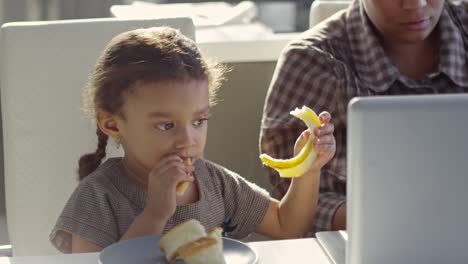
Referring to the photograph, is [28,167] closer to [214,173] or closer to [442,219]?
[214,173]

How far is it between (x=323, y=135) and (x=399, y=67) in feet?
2.07

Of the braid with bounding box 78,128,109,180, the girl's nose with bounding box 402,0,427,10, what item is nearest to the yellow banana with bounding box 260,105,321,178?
the braid with bounding box 78,128,109,180

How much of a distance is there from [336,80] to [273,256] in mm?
696

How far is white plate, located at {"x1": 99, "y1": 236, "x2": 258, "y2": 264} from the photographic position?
1.32 metres

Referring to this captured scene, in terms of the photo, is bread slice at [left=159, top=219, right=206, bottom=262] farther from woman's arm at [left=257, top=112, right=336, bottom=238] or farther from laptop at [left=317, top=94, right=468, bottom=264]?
woman's arm at [left=257, top=112, right=336, bottom=238]

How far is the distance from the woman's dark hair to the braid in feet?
0.30

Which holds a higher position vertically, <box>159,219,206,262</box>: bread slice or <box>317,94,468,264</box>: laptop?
<box>317,94,468,264</box>: laptop

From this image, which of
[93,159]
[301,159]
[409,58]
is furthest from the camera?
[409,58]

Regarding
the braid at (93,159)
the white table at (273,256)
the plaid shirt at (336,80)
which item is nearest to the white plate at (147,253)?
the white table at (273,256)

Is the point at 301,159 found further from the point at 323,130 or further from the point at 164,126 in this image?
the point at 164,126

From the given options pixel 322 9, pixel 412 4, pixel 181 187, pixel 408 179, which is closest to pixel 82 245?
pixel 181 187

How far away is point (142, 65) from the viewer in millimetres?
1670

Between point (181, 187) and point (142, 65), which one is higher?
point (142, 65)

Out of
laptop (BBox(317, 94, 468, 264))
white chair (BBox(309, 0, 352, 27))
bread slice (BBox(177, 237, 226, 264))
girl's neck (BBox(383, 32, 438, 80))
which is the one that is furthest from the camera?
white chair (BBox(309, 0, 352, 27))
